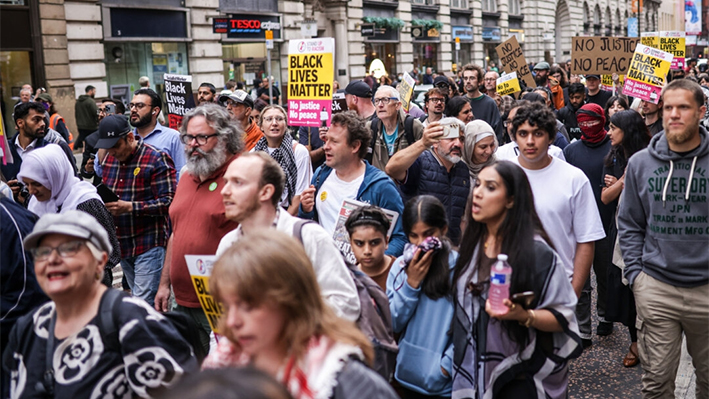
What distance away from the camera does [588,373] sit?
5660 mm

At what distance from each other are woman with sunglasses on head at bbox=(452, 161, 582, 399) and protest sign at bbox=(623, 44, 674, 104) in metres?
6.13

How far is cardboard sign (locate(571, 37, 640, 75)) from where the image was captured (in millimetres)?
12547

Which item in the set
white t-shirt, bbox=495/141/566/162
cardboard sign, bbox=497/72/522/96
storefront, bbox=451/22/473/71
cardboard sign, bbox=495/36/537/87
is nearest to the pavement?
white t-shirt, bbox=495/141/566/162

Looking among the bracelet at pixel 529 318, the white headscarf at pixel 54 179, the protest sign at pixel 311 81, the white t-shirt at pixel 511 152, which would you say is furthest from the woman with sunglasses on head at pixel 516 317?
the protest sign at pixel 311 81

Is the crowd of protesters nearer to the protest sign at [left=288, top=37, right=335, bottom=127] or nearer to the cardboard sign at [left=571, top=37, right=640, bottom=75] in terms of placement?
the protest sign at [left=288, top=37, right=335, bottom=127]

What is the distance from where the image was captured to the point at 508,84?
1227 centimetres

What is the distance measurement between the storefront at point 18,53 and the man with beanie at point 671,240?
55.9 ft

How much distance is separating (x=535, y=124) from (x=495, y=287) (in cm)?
176

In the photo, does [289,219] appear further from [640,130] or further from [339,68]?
[339,68]

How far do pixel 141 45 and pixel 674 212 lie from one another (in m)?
20.9

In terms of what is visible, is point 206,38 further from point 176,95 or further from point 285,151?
point 285,151

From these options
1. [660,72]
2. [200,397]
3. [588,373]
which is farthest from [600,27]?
A: [200,397]

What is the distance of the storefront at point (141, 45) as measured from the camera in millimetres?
21391

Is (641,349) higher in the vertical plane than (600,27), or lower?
lower
